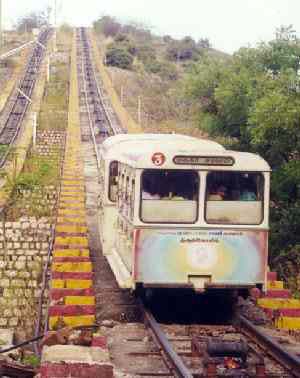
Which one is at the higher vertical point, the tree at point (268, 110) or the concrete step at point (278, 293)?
the tree at point (268, 110)

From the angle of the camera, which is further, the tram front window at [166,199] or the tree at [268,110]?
the tree at [268,110]

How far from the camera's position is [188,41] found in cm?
10281

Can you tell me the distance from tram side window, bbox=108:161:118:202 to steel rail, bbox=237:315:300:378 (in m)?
3.80

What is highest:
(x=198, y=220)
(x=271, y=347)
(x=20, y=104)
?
(x=20, y=104)

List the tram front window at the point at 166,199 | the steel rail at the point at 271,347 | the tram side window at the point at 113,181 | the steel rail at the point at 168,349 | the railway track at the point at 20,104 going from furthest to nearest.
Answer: the railway track at the point at 20,104
the tram side window at the point at 113,181
the tram front window at the point at 166,199
the steel rail at the point at 271,347
the steel rail at the point at 168,349

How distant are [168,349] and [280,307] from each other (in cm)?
352

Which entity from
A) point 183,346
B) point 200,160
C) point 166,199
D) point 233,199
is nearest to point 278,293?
point 233,199

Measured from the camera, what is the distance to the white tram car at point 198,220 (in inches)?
445

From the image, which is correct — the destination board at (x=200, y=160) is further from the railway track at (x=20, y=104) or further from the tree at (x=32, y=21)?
the tree at (x=32, y=21)

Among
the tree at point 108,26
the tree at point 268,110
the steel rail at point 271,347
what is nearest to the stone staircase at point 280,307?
the steel rail at point 271,347

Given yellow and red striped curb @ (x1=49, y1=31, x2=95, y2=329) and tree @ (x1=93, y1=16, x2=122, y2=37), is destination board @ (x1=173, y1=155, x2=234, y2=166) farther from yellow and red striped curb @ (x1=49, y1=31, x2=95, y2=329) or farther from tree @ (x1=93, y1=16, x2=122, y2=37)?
tree @ (x1=93, y1=16, x2=122, y2=37)

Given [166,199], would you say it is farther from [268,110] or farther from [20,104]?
[20,104]

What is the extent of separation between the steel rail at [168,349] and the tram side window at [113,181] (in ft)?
10.2

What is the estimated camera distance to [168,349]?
958 cm
